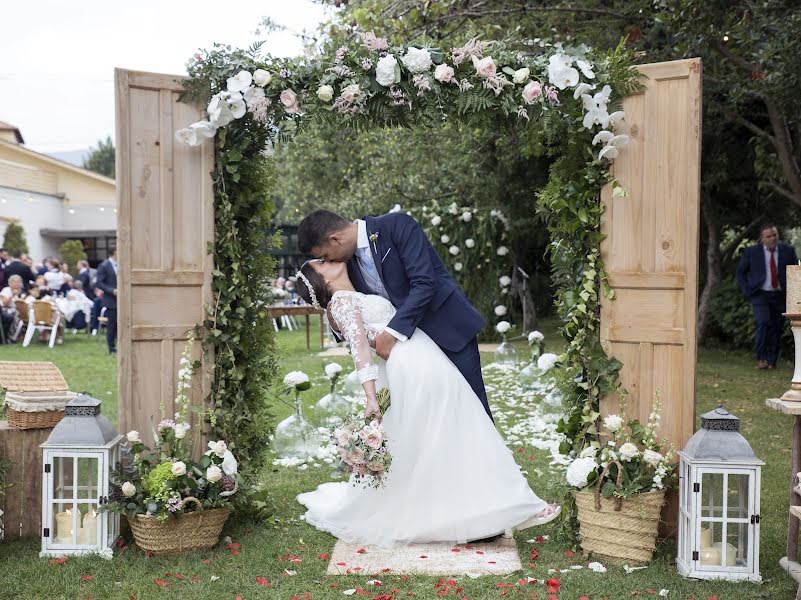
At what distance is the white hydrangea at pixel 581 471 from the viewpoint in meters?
3.96

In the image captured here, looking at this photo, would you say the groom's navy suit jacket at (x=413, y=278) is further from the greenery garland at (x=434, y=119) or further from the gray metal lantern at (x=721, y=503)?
the gray metal lantern at (x=721, y=503)

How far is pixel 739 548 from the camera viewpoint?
3752mm

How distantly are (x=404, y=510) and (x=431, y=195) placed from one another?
38.2ft

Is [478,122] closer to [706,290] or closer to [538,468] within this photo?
[538,468]

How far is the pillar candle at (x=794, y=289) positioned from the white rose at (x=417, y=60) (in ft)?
6.21

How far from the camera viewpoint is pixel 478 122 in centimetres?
430

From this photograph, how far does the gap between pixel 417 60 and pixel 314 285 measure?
1.24 m

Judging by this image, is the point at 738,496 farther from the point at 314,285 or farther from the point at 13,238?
the point at 13,238

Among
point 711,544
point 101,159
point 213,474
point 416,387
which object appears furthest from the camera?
point 101,159

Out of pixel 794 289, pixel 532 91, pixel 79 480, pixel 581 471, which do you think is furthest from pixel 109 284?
pixel 794 289

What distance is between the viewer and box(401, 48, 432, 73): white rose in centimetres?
409

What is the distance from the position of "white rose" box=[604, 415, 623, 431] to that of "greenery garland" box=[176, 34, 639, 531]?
210 millimetres

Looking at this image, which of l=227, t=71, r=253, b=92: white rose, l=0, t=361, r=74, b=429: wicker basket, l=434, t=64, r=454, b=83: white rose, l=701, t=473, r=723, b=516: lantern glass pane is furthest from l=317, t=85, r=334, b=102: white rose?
l=701, t=473, r=723, b=516: lantern glass pane

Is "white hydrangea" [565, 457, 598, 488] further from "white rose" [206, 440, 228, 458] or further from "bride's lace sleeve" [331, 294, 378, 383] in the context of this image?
"white rose" [206, 440, 228, 458]
